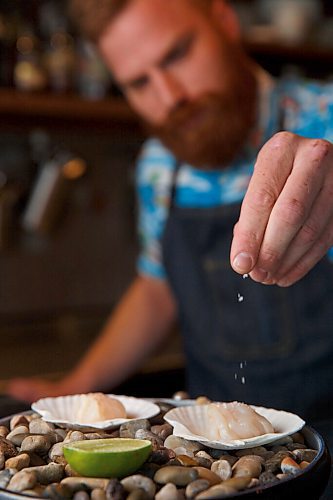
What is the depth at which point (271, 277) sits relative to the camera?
2.73 feet

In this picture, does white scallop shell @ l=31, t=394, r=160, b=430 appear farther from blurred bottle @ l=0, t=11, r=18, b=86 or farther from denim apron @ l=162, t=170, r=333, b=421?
blurred bottle @ l=0, t=11, r=18, b=86

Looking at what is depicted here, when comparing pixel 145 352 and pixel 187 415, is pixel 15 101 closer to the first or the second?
pixel 145 352

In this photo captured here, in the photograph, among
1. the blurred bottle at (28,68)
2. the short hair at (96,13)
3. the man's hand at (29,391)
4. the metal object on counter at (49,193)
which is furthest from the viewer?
the metal object on counter at (49,193)

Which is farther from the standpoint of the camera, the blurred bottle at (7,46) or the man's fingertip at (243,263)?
the blurred bottle at (7,46)

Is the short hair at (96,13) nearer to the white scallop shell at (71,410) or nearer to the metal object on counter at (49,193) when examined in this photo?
the metal object on counter at (49,193)

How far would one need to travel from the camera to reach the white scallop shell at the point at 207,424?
69cm

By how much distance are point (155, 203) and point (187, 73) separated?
1.16 ft

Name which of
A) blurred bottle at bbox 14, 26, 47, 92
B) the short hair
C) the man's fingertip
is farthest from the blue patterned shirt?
the man's fingertip

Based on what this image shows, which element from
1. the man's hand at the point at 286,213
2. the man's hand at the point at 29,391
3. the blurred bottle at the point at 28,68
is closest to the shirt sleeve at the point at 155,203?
the man's hand at the point at 29,391

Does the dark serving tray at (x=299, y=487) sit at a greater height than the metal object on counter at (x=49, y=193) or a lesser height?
greater

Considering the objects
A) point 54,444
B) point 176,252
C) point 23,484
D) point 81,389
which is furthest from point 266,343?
point 23,484

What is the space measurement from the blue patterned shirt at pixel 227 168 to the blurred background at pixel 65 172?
0.54 metres

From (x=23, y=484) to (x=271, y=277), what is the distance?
362mm

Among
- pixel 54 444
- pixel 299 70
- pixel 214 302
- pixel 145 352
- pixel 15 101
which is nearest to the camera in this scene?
pixel 54 444
